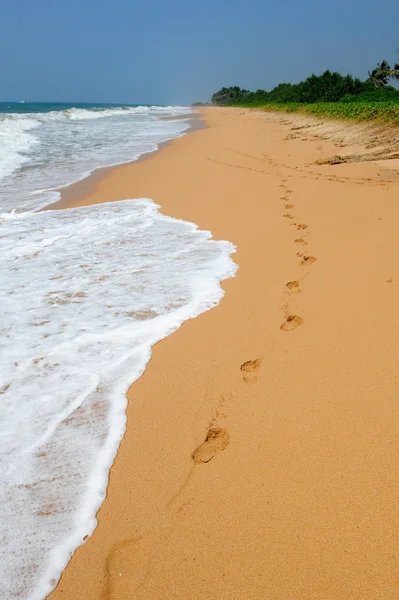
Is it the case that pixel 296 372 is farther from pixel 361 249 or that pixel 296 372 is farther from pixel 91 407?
pixel 361 249

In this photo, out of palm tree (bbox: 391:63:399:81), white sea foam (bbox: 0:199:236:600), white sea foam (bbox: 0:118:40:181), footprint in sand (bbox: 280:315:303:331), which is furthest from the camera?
palm tree (bbox: 391:63:399:81)

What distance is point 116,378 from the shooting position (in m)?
2.57

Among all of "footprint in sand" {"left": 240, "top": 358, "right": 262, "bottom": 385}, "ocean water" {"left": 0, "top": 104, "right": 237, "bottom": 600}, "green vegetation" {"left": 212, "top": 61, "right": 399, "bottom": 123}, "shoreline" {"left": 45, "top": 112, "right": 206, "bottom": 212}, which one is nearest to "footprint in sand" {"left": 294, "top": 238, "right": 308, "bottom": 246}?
"ocean water" {"left": 0, "top": 104, "right": 237, "bottom": 600}

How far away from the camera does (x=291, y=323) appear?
2953mm

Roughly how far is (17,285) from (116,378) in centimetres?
185

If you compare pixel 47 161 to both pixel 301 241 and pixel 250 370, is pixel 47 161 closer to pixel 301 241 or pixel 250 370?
pixel 301 241

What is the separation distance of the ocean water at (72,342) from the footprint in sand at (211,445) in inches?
16.6

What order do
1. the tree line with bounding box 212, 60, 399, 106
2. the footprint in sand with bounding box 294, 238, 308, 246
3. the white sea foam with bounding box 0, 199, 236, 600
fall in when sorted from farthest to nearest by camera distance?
the tree line with bounding box 212, 60, 399, 106 < the footprint in sand with bounding box 294, 238, 308, 246 < the white sea foam with bounding box 0, 199, 236, 600

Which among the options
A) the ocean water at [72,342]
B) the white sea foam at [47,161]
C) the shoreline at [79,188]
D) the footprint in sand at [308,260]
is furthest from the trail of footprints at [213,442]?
the white sea foam at [47,161]

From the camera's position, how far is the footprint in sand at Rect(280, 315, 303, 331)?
2.90 metres

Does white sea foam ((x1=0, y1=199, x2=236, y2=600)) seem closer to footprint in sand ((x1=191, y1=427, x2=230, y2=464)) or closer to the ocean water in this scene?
the ocean water

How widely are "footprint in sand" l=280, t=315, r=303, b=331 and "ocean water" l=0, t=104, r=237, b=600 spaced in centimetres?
71

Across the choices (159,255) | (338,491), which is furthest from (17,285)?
(338,491)

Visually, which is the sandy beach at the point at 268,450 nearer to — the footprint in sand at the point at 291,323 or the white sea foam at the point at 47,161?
the footprint in sand at the point at 291,323
